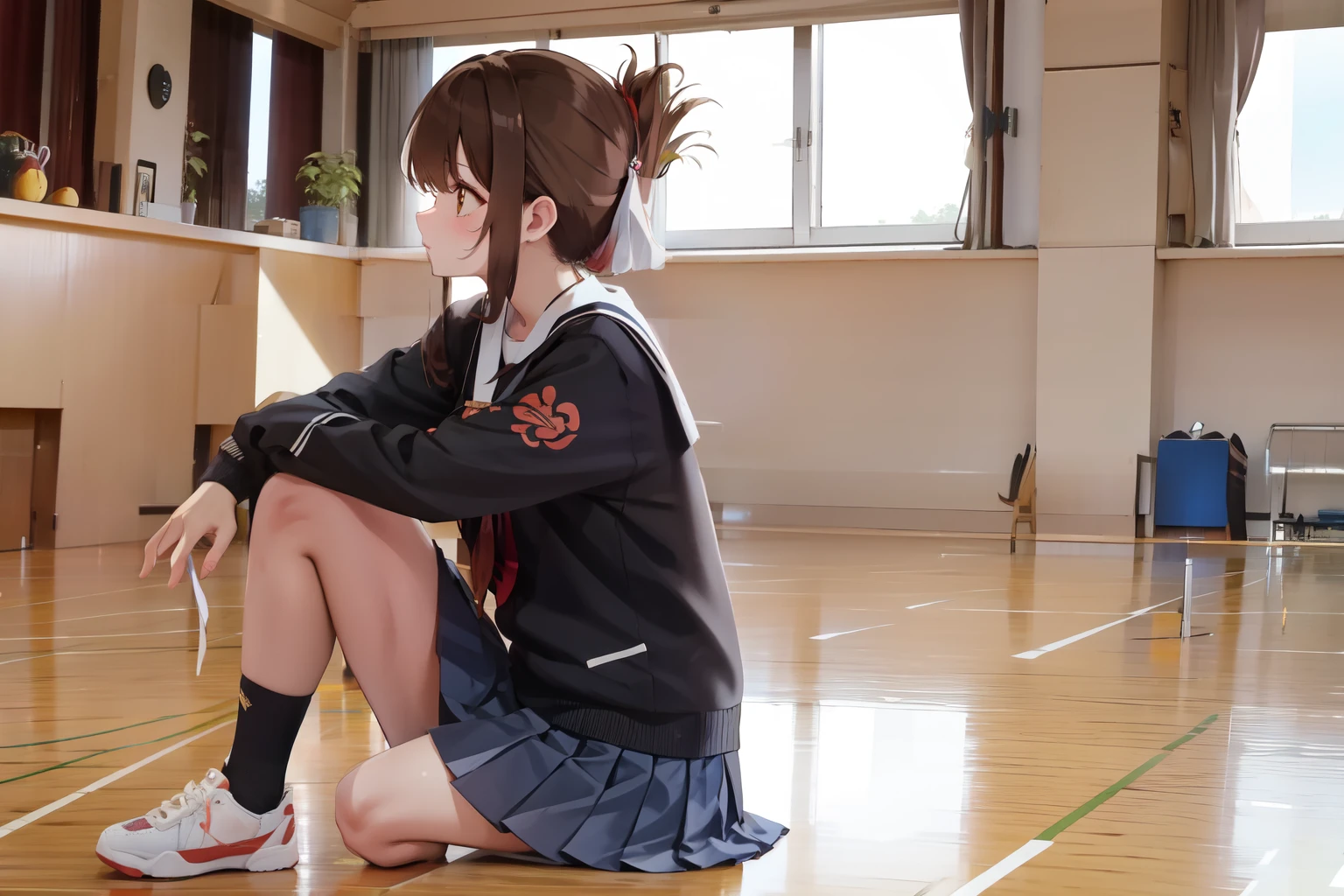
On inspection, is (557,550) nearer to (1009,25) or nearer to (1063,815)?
(1063,815)

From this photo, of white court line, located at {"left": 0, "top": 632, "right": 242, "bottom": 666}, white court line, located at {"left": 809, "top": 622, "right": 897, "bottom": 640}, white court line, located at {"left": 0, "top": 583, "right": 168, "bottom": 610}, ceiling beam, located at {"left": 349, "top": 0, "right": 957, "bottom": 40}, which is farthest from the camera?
ceiling beam, located at {"left": 349, "top": 0, "right": 957, "bottom": 40}

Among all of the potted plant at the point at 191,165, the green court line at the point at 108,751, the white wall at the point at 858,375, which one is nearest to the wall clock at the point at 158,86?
the potted plant at the point at 191,165

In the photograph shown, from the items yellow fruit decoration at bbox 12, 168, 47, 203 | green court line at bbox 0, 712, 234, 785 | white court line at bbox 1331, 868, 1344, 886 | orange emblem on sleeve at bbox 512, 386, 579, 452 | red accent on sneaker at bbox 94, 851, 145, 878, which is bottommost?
green court line at bbox 0, 712, 234, 785

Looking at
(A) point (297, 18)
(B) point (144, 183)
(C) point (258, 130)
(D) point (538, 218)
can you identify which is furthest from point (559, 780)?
(A) point (297, 18)

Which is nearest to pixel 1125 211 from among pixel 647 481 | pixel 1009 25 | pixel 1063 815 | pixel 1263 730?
pixel 1009 25

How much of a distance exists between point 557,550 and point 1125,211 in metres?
5.60

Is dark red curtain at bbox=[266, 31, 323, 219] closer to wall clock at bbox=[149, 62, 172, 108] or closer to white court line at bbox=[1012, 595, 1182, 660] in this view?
wall clock at bbox=[149, 62, 172, 108]

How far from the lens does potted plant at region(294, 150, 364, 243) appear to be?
680 centimetres

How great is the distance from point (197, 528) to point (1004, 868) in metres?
0.93

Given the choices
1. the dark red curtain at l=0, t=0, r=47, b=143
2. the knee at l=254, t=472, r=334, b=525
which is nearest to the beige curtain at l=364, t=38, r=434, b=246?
the dark red curtain at l=0, t=0, r=47, b=143

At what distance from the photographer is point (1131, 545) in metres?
5.70

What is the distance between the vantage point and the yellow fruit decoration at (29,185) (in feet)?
15.9

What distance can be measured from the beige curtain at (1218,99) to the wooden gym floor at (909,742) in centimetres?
300

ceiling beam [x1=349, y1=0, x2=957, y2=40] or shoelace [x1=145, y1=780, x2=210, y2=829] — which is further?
ceiling beam [x1=349, y1=0, x2=957, y2=40]
